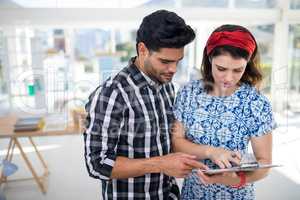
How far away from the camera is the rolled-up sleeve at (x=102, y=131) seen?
1.15m

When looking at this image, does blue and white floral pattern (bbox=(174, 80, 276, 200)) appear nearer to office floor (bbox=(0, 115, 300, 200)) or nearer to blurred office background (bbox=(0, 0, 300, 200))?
office floor (bbox=(0, 115, 300, 200))

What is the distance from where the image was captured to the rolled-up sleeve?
1.15 meters

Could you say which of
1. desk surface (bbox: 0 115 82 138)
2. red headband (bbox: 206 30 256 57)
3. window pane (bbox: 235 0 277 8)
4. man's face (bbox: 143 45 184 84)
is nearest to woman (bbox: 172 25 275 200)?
red headband (bbox: 206 30 256 57)

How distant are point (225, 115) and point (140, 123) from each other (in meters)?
0.35

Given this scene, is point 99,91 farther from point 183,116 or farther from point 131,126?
point 183,116

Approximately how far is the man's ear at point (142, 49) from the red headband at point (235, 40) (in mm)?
261

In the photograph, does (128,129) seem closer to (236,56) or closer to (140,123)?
(140,123)

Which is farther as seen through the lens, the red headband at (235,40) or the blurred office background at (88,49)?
the blurred office background at (88,49)

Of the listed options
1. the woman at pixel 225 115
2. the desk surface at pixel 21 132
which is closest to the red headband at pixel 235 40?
the woman at pixel 225 115

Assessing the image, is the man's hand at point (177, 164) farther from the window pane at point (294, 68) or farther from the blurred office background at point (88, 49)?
the window pane at point (294, 68)

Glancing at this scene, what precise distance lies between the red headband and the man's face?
0.46ft

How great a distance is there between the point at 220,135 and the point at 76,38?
15.1 feet

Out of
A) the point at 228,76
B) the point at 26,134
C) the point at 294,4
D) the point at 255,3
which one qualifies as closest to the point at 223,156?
the point at 228,76

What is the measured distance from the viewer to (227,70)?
124 centimetres
